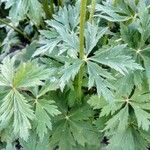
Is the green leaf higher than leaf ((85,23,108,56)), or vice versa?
leaf ((85,23,108,56))

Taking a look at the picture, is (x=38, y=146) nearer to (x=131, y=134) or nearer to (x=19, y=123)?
(x=19, y=123)

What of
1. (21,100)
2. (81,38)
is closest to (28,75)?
(21,100)

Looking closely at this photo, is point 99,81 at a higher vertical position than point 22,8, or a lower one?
lower

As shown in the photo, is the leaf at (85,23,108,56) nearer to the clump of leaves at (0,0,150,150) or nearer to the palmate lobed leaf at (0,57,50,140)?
the clump of leaves at (0,0,150,150)

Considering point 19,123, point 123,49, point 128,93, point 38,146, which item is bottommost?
point 38,146

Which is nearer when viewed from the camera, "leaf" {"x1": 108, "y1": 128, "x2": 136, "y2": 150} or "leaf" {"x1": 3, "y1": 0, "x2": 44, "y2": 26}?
"leaf" {"x1": 108, "y1": 128, "x2": 136, "y2": 150}

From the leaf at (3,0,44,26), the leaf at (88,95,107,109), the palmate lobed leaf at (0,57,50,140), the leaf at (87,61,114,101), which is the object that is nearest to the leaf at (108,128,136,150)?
the leaf at (88,95,107,109)

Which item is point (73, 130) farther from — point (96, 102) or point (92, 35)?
point (92, 35)

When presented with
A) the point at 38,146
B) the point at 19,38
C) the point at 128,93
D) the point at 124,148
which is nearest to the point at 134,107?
the point at 128,93
